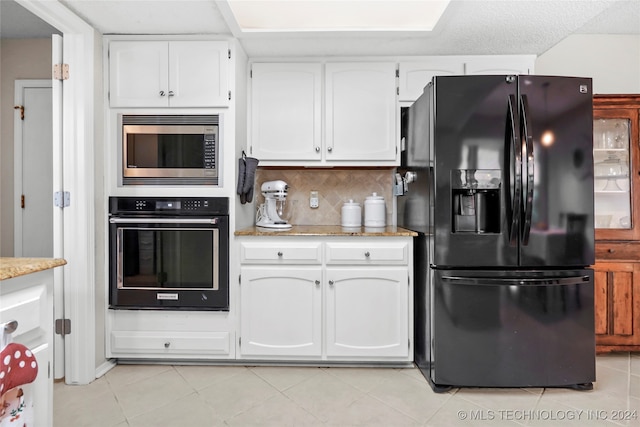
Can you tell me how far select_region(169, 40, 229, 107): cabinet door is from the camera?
2.24 m

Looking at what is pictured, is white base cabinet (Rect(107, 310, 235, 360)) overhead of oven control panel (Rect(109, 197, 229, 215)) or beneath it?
beneath

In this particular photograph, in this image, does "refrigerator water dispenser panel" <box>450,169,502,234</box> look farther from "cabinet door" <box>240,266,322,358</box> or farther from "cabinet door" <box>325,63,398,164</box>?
"cabinet door" <box>240,266,322,358</box>

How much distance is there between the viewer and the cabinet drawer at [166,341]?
2221mm

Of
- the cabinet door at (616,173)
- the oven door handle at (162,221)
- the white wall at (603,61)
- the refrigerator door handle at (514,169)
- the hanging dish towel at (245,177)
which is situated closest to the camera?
the refrigerator door handle at (514,169)

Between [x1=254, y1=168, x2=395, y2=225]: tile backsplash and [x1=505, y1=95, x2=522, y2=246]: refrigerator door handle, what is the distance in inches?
43.2

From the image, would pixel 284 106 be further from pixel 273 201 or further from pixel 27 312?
pixel 27 312

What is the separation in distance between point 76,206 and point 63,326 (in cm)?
72

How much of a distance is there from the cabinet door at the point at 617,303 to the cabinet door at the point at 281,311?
2030 millimetres

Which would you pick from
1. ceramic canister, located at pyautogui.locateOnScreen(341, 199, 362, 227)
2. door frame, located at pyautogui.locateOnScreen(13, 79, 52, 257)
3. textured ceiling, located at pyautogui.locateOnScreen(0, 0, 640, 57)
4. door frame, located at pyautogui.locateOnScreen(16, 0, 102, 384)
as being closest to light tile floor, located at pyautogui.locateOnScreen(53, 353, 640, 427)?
door frame, located at pyautogui.locateOnScreen(16, 0, 102, 384)

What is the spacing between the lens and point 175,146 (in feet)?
7.36

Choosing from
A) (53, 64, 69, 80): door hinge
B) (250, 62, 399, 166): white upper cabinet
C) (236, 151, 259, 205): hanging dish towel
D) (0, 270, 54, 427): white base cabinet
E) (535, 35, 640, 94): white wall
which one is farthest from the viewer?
(535, 35, 640, 94): white wall

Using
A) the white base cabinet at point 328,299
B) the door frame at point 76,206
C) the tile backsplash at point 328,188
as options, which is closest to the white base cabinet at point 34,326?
the door frame at point 76,206

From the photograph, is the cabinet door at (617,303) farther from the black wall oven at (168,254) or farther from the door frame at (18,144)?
the door frame at (18,144)

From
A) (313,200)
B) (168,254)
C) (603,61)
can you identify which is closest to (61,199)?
(168,254)
